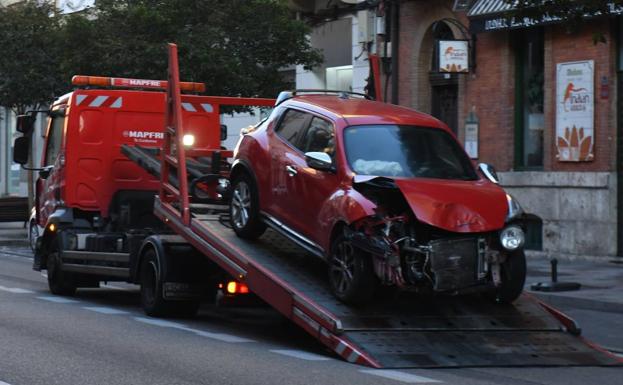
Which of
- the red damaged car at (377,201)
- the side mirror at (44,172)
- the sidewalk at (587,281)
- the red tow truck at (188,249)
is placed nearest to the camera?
the red tow truck at (188,249)

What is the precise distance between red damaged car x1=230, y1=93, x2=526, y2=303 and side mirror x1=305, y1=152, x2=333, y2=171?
1cm

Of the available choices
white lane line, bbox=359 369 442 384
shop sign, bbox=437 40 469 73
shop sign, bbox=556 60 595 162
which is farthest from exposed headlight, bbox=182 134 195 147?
shop sign, bbox=437 40 469 73

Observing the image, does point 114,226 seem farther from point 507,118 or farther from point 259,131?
point 507,118

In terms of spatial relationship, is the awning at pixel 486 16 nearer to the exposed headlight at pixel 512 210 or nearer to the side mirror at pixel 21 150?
the side mirror at pixel 21 150

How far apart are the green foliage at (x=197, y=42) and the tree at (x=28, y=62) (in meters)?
3.81

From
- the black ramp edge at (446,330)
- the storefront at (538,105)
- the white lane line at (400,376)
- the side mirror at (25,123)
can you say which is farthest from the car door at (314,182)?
the storefront at (538,105)

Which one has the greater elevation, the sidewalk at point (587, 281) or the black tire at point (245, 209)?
the black tire at point (245, 209)

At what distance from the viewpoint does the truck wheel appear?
16.3m

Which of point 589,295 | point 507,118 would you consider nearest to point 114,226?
point 589,295

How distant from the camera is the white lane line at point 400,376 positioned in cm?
932

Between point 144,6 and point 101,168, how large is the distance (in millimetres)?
Result: 9108

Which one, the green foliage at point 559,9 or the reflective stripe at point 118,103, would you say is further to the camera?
the reflective stripe at point 118,103

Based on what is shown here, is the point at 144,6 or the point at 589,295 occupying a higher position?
the point at 144,6

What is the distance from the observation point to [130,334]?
476 inches
